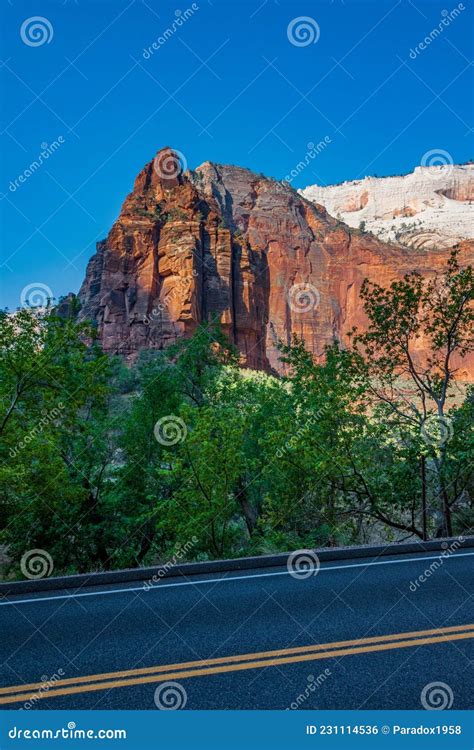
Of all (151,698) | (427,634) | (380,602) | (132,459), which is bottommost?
(151,698)

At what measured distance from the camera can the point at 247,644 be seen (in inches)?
194

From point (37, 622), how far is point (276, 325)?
95432 mm

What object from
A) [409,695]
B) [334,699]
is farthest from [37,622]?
[409,695]

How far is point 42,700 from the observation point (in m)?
3.98

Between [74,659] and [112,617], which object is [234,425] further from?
[74,659]

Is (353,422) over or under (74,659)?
over
